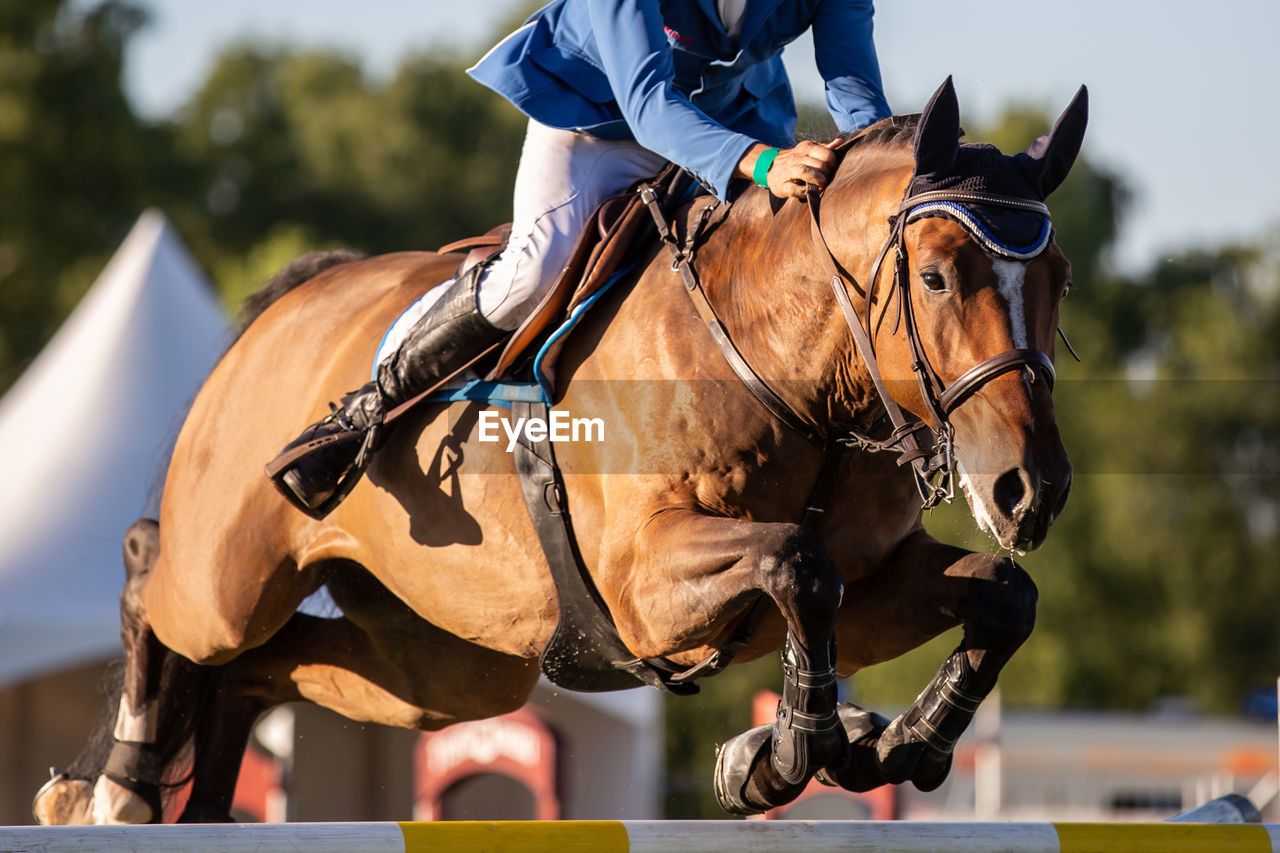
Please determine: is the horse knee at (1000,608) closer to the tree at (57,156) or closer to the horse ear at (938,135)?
the horse ear at (938,135)

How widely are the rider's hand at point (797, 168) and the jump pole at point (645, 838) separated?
4.03ft

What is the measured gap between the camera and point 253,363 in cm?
429

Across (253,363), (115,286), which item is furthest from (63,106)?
A: (253,363)

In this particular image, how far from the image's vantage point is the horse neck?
3033mm

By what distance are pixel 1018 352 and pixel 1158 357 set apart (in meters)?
23.8

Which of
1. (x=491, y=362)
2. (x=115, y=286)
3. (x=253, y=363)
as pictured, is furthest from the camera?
(x=115, y=286)

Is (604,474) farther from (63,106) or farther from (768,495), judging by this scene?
(63,106)

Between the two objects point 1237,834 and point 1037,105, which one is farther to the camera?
point 1037,105

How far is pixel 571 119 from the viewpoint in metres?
3.62

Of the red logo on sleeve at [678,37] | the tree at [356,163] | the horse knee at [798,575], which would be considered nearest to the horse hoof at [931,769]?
the horse knee at [798,575]

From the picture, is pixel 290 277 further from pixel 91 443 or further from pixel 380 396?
pixel 91 443

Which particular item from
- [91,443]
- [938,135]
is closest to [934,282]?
[938,135]

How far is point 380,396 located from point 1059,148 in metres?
1.67

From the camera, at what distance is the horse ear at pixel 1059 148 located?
2.89m
